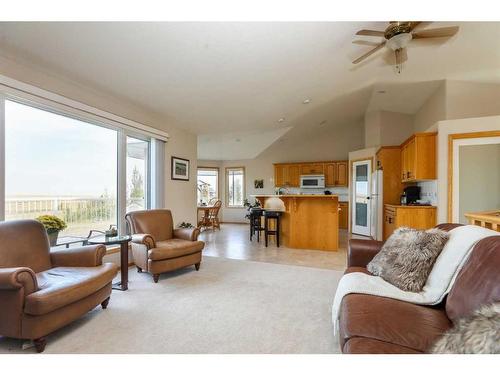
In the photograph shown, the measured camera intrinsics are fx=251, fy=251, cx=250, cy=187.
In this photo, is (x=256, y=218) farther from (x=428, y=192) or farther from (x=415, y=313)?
(x=415, y=313)

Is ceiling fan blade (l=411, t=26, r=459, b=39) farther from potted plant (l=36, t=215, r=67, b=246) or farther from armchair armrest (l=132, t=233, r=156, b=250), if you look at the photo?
potted plant (l=36, t=215, r=67, b=246)

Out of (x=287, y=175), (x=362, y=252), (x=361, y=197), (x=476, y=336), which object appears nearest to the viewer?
(x=476, y=336)

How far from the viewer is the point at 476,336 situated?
0.82 m

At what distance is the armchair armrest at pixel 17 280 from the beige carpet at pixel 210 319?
46 centimetres

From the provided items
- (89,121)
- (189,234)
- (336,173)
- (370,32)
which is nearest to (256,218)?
(189,234)

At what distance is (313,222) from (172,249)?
9.39 feet

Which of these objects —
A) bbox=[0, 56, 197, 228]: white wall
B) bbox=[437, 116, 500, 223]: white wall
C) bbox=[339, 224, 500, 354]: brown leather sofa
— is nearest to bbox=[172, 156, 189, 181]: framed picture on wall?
bbox=[0, 56, 197, 228]: white wall

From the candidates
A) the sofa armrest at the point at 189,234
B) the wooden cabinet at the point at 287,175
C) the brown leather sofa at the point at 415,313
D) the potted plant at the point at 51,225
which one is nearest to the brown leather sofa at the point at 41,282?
the potted plant at the point at 51,225

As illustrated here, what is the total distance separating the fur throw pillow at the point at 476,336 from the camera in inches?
30.7

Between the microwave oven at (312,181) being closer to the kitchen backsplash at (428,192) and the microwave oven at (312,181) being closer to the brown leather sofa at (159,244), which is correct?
the kitchen backsplash at (428,192)

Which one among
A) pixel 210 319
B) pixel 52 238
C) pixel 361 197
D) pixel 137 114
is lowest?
pixel 210 319

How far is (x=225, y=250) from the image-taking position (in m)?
4.85

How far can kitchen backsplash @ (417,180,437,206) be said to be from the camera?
14.5 ft
